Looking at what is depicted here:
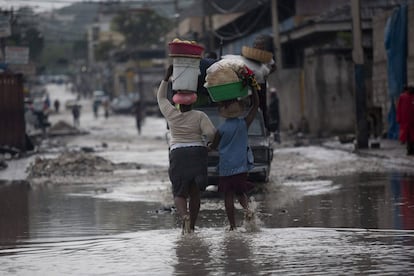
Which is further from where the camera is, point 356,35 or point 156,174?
point 356,35

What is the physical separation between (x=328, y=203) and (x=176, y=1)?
61.0 meters

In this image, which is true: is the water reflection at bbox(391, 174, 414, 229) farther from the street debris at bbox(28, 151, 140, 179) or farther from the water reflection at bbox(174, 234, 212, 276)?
the street debris at bbox(28, 151, 140, 179)

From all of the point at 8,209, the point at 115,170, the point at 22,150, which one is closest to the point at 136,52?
the point at 22,150

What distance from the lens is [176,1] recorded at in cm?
7650

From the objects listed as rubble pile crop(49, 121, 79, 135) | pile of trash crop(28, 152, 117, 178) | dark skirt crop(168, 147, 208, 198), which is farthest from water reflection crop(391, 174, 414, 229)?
rubble pile crop(49, 121, 79, 135)

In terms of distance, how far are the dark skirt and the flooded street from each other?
593mm

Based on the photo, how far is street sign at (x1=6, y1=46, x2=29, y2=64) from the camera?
3912 centimetres

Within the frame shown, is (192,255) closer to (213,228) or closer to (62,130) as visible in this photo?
(213,228)

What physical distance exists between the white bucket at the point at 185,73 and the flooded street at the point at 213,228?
1703mm

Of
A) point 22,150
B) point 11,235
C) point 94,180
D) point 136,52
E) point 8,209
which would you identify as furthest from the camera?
point 136,52

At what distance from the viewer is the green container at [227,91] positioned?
489 inches

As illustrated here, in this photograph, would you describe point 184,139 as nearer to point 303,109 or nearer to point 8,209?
point 8,209

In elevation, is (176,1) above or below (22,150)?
above

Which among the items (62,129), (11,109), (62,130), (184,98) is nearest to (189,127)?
(184,98)
